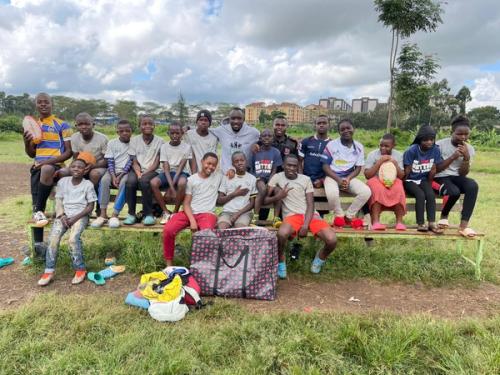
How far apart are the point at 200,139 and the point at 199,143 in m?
0.06

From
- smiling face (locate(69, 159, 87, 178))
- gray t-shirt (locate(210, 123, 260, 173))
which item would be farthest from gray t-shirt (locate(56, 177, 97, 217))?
gray t-shirt (locate(210, 123, 260, 173))

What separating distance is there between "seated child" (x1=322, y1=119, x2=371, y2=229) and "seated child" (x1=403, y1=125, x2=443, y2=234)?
596 mm

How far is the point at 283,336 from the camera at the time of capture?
289cm

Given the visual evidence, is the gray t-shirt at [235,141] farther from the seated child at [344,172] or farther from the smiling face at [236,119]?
the seated child at [344,172]

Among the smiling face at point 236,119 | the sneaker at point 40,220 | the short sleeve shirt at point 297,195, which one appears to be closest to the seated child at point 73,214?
the sneaker at point 40,220

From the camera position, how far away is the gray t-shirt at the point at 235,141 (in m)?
4.95

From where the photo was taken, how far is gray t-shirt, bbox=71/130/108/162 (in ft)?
16.1

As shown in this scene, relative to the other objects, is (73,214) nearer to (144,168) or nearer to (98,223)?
(98,223)

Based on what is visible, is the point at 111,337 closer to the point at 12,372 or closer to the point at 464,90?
the point at 12,372

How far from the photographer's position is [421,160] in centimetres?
460

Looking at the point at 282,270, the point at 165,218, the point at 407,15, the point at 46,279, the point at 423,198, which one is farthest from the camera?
the point at 407,15

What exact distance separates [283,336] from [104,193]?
3.06 m

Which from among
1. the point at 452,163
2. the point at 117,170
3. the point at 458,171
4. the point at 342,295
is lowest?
the point at 342,295

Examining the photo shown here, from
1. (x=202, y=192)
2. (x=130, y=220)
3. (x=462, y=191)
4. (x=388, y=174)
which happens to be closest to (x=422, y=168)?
(x=388, y=174)
